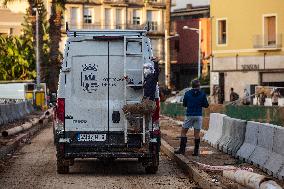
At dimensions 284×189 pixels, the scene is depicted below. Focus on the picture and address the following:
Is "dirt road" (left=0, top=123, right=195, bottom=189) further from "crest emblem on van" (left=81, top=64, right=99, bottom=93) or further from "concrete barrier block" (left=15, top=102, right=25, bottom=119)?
"concrete barrier block" (left=15, top=102, right=25, bottom=119)

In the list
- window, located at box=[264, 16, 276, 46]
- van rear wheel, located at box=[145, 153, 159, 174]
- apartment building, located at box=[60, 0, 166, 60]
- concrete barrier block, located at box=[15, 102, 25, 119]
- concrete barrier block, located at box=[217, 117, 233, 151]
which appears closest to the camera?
van rear wheel, located at box=[145, 153, 159, 174]

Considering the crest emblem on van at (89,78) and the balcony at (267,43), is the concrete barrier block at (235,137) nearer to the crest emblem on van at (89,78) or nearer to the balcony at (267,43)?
the crest emblem on van at (89,78)

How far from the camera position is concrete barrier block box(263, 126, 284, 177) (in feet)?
43.8

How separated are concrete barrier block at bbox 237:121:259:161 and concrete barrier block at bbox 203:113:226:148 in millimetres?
3821

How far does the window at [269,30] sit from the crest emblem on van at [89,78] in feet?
155

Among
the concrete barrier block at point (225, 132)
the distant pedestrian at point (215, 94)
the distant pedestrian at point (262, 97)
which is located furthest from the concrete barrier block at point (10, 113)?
the distant pedestrian at point (215, 94)

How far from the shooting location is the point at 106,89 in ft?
48.8

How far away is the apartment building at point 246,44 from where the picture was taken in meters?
60.6

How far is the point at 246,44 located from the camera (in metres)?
62.8

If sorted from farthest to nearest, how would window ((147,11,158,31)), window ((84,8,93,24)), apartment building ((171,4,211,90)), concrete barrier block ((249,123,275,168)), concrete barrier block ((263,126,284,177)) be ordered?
window ((147,11,158,31)) < apartment building ((171,4,211,90)) < window ((84,8,93,24)) < concrete barrier block ((249,123,275,168)) < concrete barrier block ((263,126,284,177))

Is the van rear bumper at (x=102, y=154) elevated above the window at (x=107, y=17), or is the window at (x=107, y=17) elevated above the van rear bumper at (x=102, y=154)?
the window at (x=107, y=17)

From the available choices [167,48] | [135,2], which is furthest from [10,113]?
[135,2]

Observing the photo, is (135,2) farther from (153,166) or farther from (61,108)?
(61,108)

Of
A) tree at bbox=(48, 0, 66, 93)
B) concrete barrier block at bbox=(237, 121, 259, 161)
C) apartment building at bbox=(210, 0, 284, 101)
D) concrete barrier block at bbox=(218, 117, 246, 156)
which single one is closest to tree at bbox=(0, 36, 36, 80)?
apartment building at bbox=(210, 0, 284, 101)
